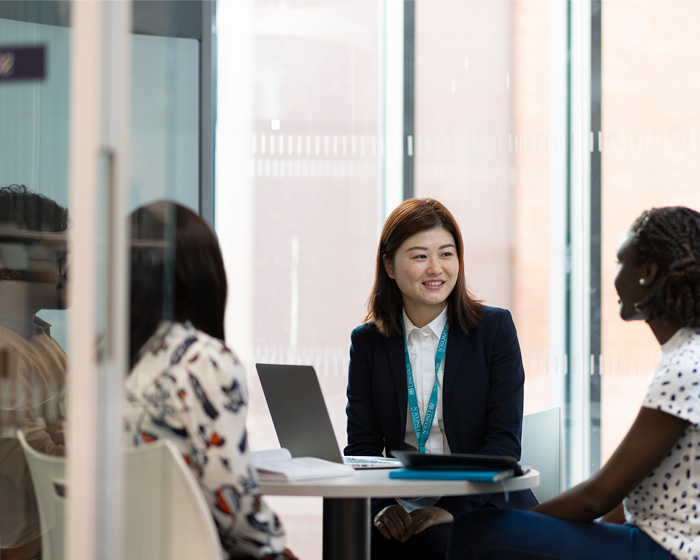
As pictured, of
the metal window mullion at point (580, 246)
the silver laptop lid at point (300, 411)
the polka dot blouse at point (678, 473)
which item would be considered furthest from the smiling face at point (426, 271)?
the metal window mullion at point (580, 246)

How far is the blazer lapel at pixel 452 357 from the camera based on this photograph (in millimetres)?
2896

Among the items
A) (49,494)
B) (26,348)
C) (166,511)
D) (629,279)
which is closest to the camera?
(166,511)

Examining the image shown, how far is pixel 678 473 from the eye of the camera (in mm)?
2094

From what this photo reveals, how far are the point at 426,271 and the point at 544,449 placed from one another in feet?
3.05

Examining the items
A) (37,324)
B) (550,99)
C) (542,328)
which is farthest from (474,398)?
(550,99)

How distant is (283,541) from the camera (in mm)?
1913

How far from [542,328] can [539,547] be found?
2.85 m

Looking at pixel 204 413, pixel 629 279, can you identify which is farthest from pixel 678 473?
pixel 204 413

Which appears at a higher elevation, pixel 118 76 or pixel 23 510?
pixel 118 76

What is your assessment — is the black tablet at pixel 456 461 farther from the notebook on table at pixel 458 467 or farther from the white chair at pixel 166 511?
the white chair at pixel 166 511

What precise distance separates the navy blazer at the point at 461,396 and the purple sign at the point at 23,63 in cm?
154

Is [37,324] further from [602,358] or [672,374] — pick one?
[602,358]

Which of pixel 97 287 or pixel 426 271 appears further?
pixel 426 271

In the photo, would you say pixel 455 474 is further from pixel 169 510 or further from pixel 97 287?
pixel 97 287
